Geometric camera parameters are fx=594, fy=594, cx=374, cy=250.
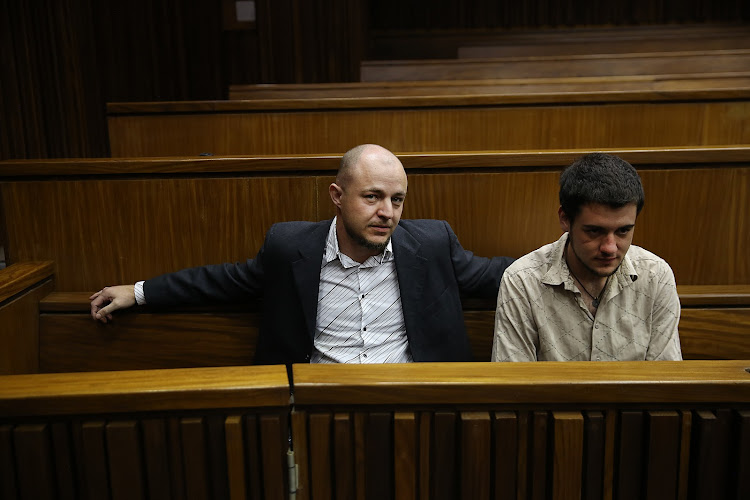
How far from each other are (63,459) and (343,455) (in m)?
0.14

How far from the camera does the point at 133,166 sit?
60cm

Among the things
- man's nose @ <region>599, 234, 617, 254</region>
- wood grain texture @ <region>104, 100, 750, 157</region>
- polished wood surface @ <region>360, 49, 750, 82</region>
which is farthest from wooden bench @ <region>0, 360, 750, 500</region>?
polished wood surface @ <region>360, 49, 750, 82</region>

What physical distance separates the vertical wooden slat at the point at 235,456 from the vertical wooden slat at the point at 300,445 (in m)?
0.03

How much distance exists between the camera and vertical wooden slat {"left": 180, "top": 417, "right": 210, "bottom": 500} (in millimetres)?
290

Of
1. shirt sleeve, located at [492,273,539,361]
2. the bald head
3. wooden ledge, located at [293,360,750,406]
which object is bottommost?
shirt sleeve, located at [492,273,539,361]

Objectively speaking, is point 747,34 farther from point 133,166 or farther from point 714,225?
point 133,166

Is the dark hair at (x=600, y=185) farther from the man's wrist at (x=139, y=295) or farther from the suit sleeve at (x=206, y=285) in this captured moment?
the man's wrist at (x=139, y=295)

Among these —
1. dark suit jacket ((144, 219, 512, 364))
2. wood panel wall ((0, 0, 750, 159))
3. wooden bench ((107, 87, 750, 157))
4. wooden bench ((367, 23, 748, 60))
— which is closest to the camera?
dark suit jacket ((144, 219, 512, 364))

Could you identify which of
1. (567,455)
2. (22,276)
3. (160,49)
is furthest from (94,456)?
(160,49)

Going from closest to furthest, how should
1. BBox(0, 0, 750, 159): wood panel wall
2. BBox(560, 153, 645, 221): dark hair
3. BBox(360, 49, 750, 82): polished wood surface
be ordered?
BBox(560, 153, 645, 221): dark hair
BBox(360, 49, 750, 82): polished wood surface
BBox(0, 0, 750, 159): wood panel wall

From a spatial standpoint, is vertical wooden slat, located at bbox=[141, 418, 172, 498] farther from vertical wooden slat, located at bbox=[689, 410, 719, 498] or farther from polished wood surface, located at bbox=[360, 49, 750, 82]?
polished wood surface, located at bbox=[360, 49, 750, 82]

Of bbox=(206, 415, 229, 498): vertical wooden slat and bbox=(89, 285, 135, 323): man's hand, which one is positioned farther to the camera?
bbox=(89, 285, 135, 323): man's hand

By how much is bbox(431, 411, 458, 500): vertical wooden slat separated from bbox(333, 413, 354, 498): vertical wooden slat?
0.13ft

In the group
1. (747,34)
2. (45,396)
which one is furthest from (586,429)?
(747,34)
